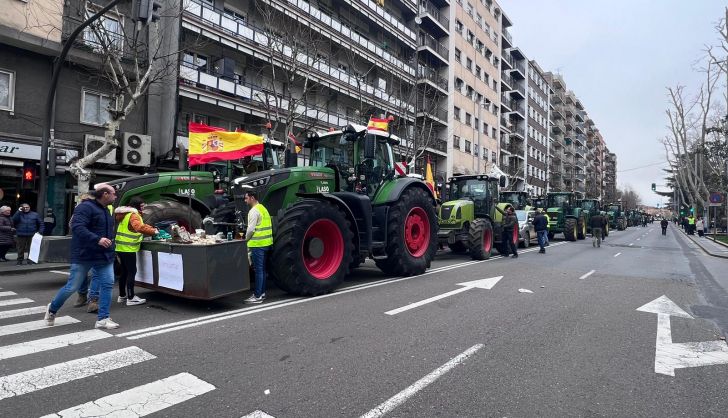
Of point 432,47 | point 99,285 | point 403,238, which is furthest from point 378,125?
point 432,47

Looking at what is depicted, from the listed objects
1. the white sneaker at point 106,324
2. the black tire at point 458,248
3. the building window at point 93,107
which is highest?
the building window at point 93,107

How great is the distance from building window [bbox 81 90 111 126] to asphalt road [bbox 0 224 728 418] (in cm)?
1187

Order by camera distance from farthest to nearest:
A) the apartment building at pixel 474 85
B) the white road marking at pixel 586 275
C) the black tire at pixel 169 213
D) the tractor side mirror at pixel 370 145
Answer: the apartment building at pixel 474 85 → the white road marking at pixel 586 275 → the tractor side mirror at pixel 370 145 → the black tire at pixel 169 213

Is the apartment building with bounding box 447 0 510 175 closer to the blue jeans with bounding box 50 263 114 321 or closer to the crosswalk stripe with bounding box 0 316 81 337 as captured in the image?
the blue jeans with bounding box 50 263 114 321

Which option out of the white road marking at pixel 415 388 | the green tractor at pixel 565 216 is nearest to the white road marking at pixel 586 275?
the white road marking at pixel 415 388

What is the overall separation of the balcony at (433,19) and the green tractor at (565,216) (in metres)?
20.9

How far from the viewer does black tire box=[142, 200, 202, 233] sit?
8148 mm

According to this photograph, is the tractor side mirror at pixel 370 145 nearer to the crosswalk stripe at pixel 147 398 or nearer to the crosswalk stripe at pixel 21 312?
the crosswalk stripe at pixel 147 398

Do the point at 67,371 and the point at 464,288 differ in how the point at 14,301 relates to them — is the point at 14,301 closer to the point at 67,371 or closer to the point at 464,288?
the point at 67,371

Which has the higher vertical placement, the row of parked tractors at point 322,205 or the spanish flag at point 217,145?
the spanish flag at point 217,145

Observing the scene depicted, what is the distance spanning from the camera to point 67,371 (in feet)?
13.0

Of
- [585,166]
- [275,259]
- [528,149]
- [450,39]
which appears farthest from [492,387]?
[585,166]

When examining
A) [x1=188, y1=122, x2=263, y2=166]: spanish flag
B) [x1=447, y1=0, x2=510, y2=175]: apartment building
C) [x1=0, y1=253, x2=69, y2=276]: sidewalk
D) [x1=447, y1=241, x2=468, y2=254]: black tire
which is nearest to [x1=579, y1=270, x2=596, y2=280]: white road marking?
[x1=447, y1=241, x2=468, y2=254]: black tire

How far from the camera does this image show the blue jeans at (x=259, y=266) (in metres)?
6.67
